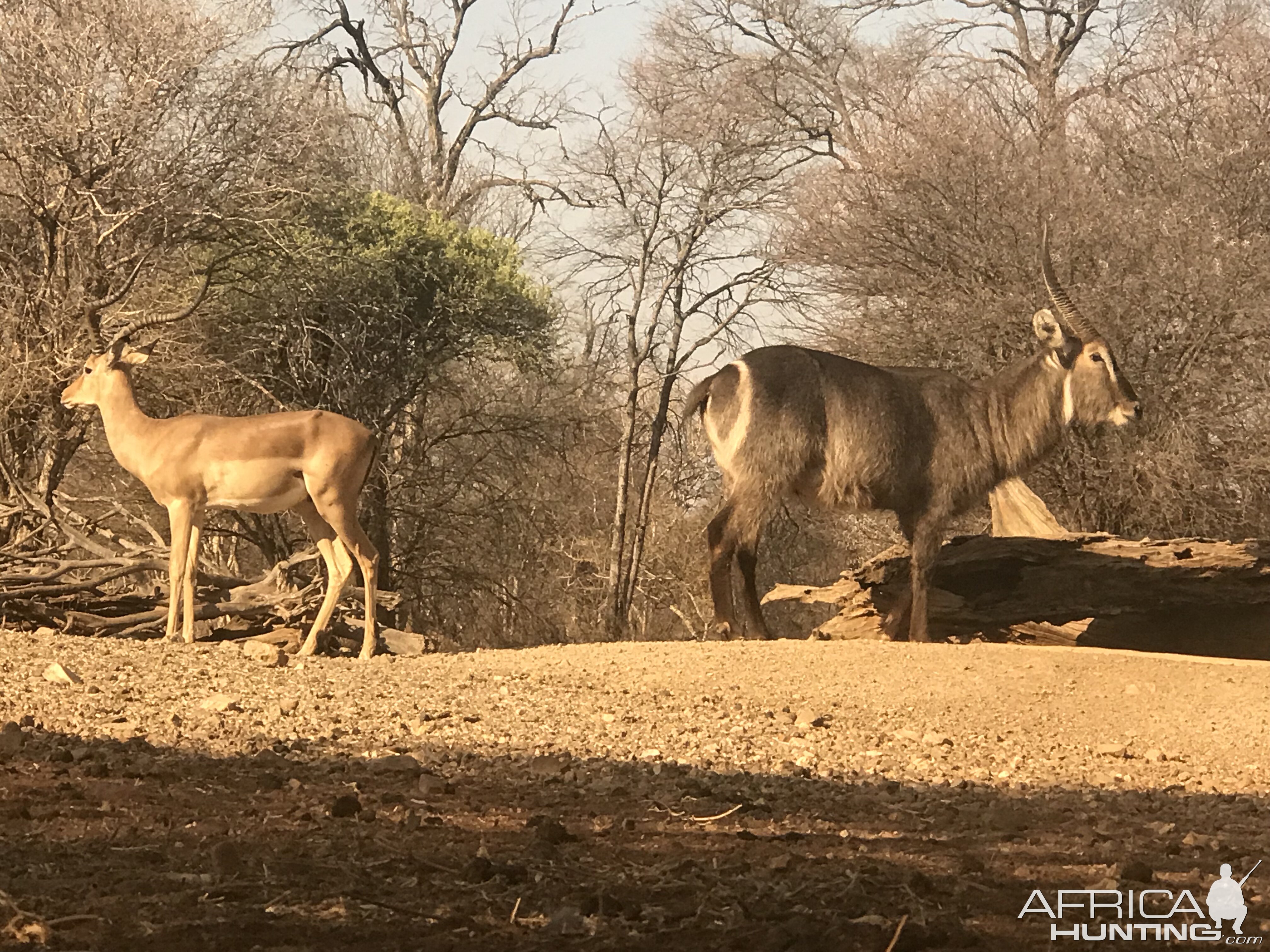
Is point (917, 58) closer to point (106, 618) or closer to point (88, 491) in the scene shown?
point (88, 491)

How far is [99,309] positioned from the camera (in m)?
14.6

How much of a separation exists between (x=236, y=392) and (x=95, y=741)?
1134cm

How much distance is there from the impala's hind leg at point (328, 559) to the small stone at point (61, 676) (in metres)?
2.94

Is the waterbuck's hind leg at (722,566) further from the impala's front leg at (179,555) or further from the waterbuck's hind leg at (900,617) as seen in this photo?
the impala's front leg at (179,555)

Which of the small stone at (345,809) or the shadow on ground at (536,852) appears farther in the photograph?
the small stone at (345,809)

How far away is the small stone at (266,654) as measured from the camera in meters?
9.63

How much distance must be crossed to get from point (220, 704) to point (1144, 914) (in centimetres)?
497

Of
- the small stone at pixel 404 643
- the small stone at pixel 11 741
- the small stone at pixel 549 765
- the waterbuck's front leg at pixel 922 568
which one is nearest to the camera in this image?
the small stone at pixel 11 741

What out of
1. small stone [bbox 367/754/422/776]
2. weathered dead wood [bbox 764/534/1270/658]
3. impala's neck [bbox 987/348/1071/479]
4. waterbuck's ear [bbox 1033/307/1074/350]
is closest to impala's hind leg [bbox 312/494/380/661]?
weathered dead wood [bbox 764/534/1270/658]

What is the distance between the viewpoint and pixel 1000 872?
15.1ft

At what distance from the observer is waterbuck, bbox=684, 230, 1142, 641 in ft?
41.0

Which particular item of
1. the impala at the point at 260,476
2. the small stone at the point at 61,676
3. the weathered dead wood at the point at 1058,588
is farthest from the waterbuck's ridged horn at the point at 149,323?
the weathered dead wood at the point at 1058,588

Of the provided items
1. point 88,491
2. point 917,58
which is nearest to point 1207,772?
point 88,491

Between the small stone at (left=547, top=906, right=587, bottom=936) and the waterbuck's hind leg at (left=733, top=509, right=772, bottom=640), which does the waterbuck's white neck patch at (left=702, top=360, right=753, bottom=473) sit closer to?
the waterbuck's hind leg at (left=733, top=509, right=772, bottom=640)
